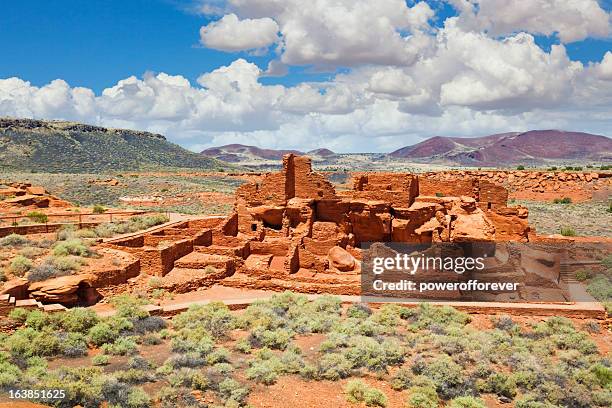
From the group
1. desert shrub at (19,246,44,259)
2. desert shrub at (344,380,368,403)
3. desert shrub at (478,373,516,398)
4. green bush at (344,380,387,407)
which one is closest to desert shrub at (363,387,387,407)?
green bush at (344,380,387,407)

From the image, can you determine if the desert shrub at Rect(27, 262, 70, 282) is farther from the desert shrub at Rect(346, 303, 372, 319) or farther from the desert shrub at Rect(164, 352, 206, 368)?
the desert shrub at Rect(346, 303, 372, 319)

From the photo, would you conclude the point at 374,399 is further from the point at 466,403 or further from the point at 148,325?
the point at 148,325

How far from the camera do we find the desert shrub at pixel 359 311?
1395 cm

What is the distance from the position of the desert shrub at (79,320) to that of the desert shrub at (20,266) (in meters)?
3.10

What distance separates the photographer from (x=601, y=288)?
54.7 ft

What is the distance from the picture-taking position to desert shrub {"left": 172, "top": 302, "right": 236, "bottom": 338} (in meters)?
12.5

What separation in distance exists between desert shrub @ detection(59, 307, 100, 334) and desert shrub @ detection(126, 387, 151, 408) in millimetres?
3931

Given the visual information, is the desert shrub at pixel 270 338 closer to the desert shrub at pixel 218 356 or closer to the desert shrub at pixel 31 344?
the desert shrub at pixel 218 356

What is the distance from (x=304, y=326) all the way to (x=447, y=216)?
27.4ft

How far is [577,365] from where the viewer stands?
11.4 metres

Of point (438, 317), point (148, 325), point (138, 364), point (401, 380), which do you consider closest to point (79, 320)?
point (148, 325)

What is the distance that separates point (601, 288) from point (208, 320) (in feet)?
43.1

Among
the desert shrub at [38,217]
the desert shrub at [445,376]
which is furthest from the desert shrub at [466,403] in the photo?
the desert shrub at [38,217]

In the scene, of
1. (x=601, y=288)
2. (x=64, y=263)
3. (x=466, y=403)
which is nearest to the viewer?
(x=466, y=403)
